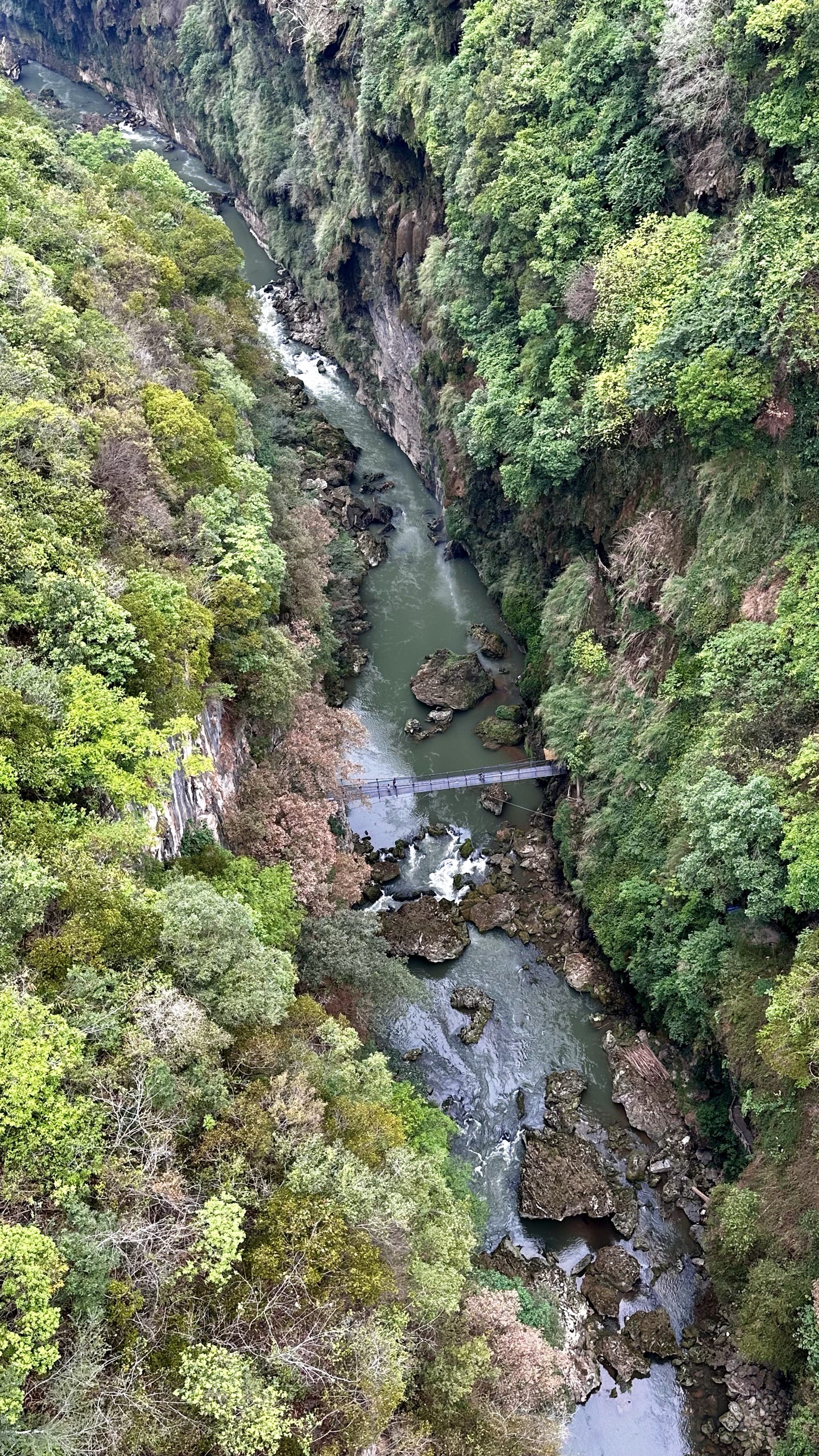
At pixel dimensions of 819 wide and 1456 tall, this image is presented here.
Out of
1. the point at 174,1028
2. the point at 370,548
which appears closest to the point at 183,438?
the point at 174,1028

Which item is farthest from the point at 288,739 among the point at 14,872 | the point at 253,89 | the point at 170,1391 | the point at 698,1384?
the point at 253,89

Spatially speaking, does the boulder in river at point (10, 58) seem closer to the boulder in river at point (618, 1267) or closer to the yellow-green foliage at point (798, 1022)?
the yellow-green foliage at point (798, 1022)

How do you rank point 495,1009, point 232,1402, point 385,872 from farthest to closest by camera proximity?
point 385,872
point 495,1009
point 232,1402

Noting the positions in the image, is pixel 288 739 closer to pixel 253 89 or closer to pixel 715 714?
pixel 715 714

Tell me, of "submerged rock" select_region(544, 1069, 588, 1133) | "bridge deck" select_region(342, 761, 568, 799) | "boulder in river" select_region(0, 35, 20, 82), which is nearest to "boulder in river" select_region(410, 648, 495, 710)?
"bridge deck" select_region(342, 761, 568, 799)

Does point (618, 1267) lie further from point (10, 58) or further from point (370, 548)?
point (10, 58)

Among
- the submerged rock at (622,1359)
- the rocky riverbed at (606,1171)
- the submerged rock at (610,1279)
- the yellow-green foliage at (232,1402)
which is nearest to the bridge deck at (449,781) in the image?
the rocky riverbed at (606,1171)
